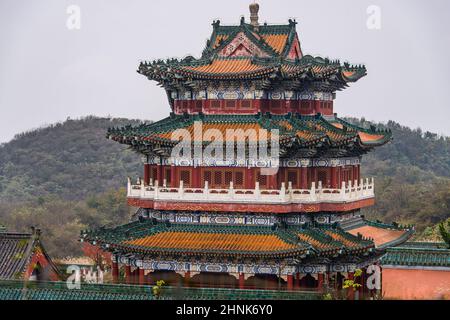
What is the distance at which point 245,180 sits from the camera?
144 feet

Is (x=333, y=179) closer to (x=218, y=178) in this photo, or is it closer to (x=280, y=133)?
(x=280, y=133)

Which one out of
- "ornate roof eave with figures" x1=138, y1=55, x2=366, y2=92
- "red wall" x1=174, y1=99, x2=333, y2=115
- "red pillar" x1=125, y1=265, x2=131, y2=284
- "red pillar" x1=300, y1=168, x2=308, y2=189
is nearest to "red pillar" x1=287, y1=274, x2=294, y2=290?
"red pillar" x1=300, y1=168, x2=308, y2=189

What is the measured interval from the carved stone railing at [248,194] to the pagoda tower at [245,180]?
4 centimetres

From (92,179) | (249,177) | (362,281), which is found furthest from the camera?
(92,179)

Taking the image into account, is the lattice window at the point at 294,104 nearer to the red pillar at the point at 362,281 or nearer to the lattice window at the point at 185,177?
the lattice window at the point at 185,177

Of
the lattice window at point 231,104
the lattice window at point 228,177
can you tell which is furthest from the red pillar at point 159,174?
the lattice window at point 231,104

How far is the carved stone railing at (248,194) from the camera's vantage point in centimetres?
4322

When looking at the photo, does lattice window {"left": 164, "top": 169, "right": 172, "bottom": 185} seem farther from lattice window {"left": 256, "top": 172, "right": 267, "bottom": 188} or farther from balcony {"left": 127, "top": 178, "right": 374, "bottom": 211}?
lattice window {"left": 256, "top": 172, "right": 267, "bottom": 188}

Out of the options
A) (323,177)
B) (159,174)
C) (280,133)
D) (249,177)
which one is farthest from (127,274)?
(323,177)

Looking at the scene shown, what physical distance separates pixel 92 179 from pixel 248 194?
97.9 meters

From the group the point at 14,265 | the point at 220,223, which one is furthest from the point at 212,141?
the point at 14,265

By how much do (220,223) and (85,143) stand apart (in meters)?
111

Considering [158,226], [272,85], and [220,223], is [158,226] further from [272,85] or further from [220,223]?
[272,85]
